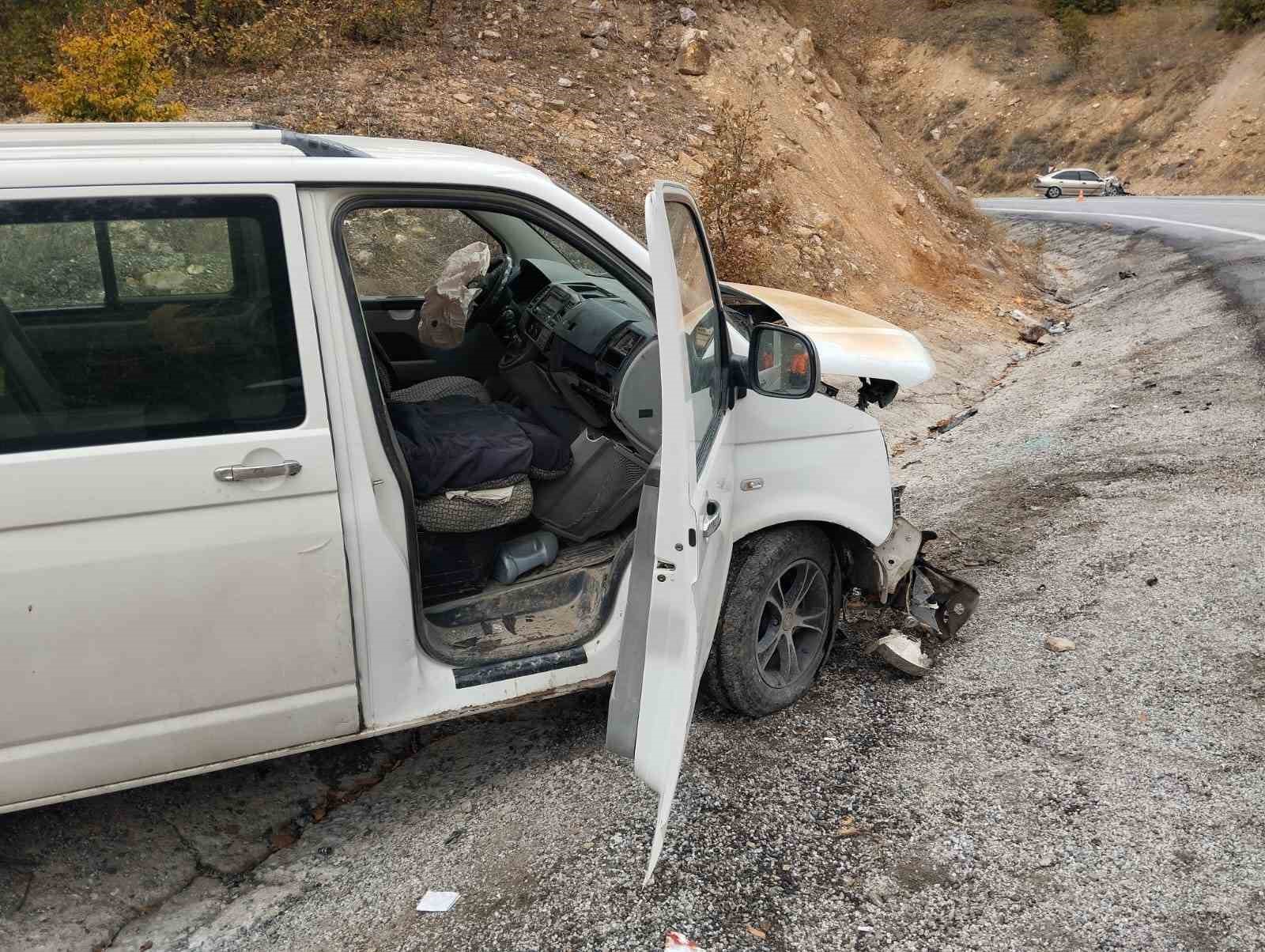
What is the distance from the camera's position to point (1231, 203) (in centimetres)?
2212

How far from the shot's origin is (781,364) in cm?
312

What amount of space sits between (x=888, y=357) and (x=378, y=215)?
695 centimetres

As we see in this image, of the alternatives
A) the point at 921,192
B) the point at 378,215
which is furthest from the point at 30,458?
the point at 921,192

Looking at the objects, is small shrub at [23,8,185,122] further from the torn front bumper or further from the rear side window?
the torn front bumper

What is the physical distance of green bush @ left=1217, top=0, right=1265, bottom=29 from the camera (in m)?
33.5

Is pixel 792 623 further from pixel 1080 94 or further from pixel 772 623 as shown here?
pixel 1080 94

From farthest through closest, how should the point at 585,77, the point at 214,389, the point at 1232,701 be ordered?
the point at 585,77, the point at 1232,701, the point at 214,389

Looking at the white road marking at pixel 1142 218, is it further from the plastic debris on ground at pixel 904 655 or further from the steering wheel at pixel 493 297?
the steering wheel at pixel 493 297

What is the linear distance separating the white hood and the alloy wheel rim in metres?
0.70

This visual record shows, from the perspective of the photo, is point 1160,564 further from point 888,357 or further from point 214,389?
point 214,389

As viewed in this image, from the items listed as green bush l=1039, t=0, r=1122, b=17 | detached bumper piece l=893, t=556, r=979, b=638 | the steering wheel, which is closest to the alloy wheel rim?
detached bumper piece l=893, t=556, r=979, b=638

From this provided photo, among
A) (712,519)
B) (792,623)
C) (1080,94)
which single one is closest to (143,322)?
(712,519)

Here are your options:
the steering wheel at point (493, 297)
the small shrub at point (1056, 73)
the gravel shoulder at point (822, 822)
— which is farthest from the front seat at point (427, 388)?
the small shrub at point (1056, 73)

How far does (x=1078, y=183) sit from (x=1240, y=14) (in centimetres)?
957
